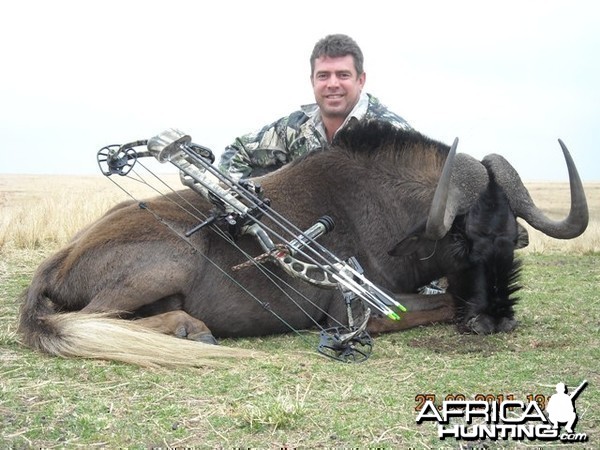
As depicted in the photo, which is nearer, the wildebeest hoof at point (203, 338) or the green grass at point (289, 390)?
the green grass at point (289, 390)

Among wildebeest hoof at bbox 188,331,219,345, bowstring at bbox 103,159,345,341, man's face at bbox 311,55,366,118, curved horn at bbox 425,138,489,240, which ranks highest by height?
man's face at bbox 311,55,366,118

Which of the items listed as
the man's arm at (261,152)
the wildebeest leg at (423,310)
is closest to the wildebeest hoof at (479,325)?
the wildebeest leg at (423,310)

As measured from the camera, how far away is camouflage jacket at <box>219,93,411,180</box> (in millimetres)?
8297

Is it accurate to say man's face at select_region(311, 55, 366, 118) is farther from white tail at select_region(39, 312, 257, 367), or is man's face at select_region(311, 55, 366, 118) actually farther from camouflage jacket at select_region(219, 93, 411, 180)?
white tail at select_region(39, 312, 257, 367)

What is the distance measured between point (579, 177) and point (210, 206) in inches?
115

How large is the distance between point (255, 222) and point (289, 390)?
170 cm

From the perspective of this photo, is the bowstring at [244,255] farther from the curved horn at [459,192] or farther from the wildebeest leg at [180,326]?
the curved horn at [459,192]

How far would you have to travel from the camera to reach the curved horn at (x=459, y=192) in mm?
5641

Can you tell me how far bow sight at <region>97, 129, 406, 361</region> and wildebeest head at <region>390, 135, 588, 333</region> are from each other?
2.92ft

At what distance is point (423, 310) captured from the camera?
242 inches

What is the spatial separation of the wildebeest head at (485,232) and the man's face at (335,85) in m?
2.42

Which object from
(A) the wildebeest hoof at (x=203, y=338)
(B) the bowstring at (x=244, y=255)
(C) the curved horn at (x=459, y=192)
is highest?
(C) the curved horn at (x=459, y=192)

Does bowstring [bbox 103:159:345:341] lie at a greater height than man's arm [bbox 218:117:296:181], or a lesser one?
lesser

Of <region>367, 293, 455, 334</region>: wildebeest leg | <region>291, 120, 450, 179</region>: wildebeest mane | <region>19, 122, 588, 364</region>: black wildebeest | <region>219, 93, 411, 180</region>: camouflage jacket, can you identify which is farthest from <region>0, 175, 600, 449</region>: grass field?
<region>219, 93, 411, 180</region>: camouflage jacket
